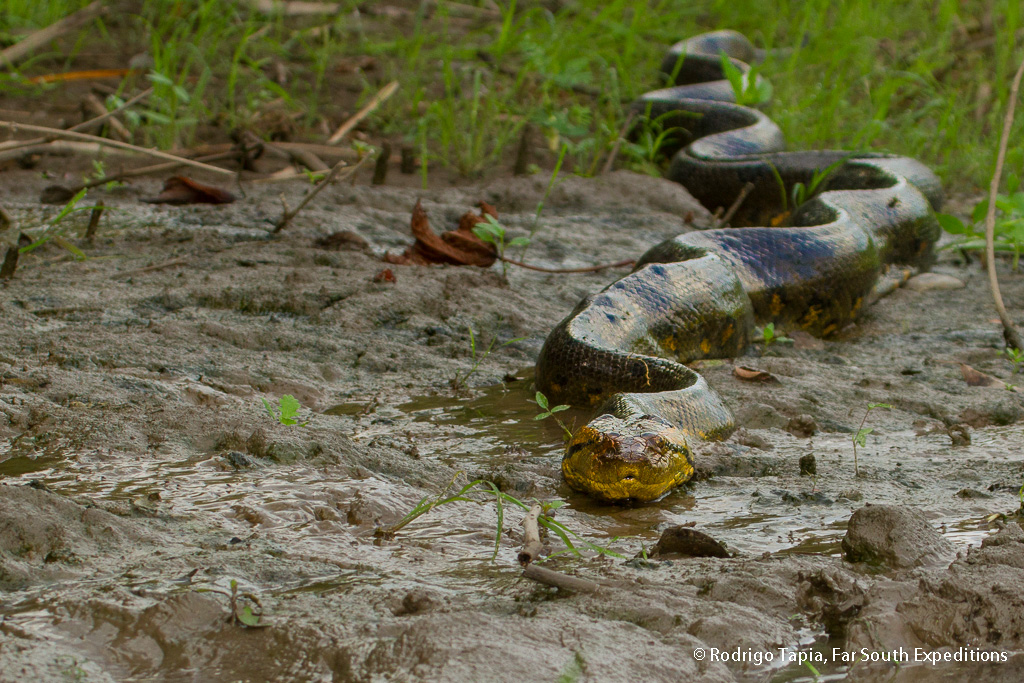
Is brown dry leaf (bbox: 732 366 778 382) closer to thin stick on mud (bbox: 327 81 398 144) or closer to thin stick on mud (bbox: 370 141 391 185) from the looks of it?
thin stick on mud (bbox: 370 141 391 185)

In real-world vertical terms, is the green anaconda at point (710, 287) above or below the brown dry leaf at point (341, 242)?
above

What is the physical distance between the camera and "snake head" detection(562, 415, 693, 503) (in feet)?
7.41

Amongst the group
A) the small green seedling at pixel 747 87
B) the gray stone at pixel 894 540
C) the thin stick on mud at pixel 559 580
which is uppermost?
the small green seedling at pixel 747 87

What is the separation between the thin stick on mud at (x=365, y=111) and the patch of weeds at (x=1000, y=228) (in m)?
3.59

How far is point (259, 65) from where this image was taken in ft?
22.2

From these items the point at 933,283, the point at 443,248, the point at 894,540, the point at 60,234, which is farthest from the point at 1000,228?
the point at 60,234

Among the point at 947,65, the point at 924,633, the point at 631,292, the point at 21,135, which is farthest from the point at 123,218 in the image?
the point at 947,65

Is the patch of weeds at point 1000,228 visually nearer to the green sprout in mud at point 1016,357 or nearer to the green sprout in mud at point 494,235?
the green sprout in mud at point 1016,357

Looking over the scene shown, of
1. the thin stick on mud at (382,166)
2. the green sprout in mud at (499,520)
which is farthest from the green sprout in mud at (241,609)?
the thin stick on mud at (382,166)

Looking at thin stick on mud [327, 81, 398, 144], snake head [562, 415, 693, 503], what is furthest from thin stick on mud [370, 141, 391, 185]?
snake head [562, 415, 693, 503]

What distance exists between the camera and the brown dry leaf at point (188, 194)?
15.4 ft

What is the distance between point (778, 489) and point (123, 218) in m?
3.51

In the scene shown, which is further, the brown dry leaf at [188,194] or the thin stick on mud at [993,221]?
the brown dry leaf at [188,194]

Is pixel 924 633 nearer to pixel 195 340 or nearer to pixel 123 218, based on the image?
pixel 195 340
